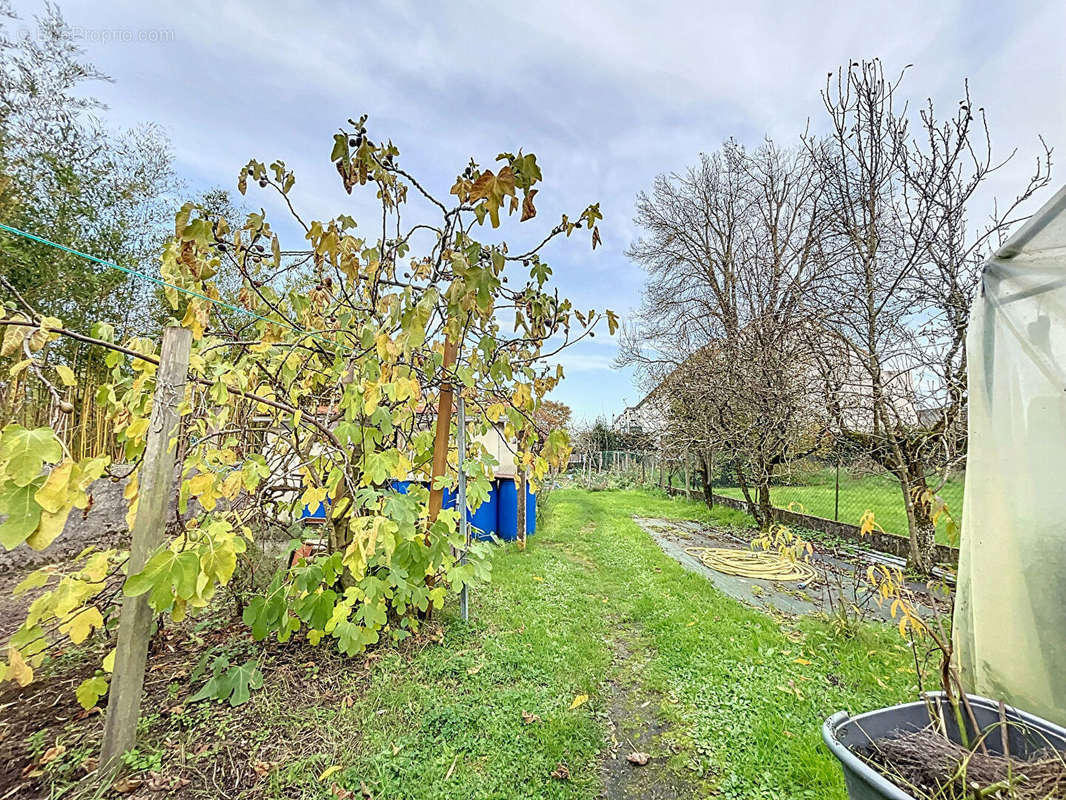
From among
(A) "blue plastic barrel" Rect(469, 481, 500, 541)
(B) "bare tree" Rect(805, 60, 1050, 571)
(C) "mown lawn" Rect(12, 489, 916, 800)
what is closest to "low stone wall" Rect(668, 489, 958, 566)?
(B) "bare tree" Rect(805, 60, 1050, 571)

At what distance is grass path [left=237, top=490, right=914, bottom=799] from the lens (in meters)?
1.70

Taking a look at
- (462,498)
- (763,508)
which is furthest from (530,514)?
(763,508)

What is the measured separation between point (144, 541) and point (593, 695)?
2.19m

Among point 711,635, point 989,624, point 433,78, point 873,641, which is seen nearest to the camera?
point 989,624

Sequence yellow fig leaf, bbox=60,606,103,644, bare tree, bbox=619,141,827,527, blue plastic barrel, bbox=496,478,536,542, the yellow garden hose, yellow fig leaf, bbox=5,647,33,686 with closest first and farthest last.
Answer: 1. yellow fig leaf, bbox=5,647,33,686
2. yellow fig leaf, bbox=60,606,103,644
3. the yellow garden hose
4. blue plastic barrel, bbox=496,478,536,542
5. bare tree, bbox=619,141,827,527

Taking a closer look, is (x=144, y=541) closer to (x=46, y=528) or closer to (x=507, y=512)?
(x=46, y=528)

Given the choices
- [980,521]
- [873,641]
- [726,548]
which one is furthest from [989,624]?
[726,548]

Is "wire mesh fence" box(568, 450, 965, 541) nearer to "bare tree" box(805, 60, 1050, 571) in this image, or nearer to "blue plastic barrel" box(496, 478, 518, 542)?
"bare tree" box(805, 60, 1050, 571)

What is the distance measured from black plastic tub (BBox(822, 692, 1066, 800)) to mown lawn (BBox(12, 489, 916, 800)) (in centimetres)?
73

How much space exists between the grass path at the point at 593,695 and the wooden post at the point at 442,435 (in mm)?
876

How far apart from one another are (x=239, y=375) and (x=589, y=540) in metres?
5.12

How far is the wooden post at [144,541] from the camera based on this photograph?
1515 millimetres

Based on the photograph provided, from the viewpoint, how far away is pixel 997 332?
4.43ft

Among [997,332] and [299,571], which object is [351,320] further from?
[997,332]
